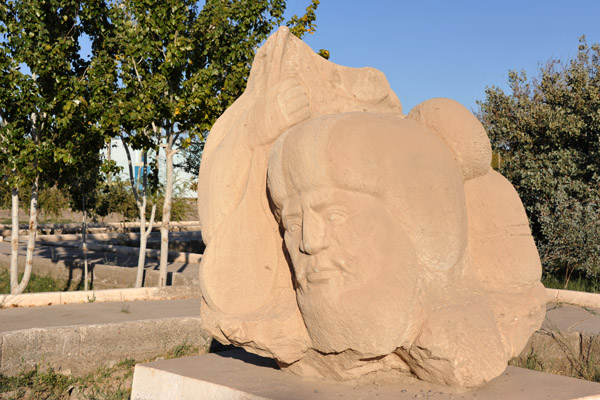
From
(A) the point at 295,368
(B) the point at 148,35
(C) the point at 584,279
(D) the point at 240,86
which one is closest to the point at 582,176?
(C) the point at 584,279

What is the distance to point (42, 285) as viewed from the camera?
10.8m

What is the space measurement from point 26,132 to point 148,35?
2280mm

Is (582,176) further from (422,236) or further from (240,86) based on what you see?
(422,236)

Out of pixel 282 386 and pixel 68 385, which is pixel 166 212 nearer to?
pixel 68 385

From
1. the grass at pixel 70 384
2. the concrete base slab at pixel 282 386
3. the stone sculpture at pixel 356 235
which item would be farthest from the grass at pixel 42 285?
the stone sculpture at pixel 356 235

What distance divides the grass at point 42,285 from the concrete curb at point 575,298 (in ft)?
26.0

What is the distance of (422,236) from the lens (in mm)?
3604

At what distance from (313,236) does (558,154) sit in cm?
834

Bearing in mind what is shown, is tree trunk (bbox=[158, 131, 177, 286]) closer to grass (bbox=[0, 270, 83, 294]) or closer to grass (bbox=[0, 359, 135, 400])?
grass (bbox=[0, 270, 83, 294])

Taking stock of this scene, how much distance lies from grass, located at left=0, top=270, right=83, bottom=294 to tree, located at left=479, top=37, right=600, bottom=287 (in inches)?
324

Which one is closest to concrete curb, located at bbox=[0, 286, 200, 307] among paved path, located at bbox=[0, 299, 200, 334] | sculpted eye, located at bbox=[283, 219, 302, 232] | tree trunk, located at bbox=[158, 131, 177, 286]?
paved path, located at bbox=[0, 299, 200, 334]

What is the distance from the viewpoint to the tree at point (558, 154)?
9.73 metres

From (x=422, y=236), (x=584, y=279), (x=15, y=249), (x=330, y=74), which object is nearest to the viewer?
(x=422, y=236)

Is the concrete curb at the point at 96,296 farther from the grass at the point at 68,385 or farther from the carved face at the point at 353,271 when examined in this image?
the carved face at the point at 353,271
